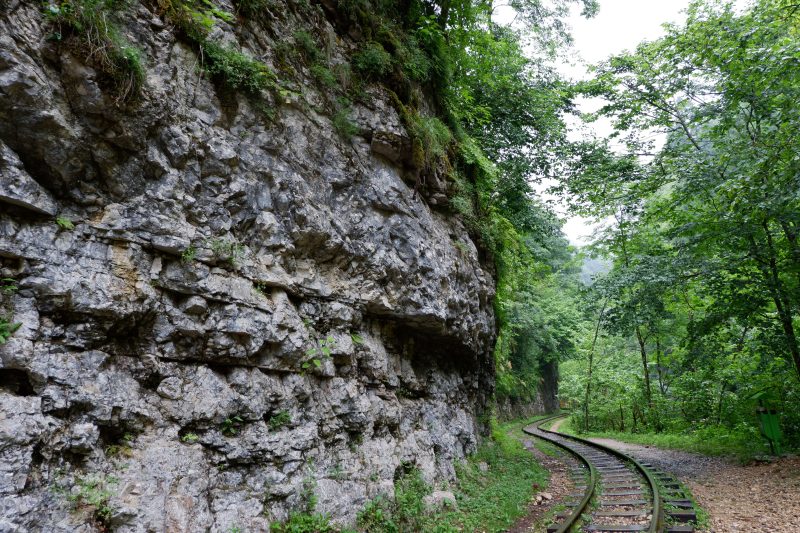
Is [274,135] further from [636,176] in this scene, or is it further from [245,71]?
[636,176]

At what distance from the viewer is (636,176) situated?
50.0 ft

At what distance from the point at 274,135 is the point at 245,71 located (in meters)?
0.99

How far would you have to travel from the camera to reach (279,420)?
6.13 m

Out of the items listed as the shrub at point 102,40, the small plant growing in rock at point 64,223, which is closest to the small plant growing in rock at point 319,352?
the small plant growing in rock at point 64,223

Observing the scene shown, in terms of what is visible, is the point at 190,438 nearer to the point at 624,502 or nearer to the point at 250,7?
the point at 250,7

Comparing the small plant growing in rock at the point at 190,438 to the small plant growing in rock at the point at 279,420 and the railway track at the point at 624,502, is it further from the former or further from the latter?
the railway track at the point at 624,502

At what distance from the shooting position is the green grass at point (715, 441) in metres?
12.6

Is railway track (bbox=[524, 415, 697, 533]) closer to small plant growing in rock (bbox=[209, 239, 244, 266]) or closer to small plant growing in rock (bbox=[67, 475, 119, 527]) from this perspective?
small plant growing in rock (bbox=[67, 475, 119, 527])

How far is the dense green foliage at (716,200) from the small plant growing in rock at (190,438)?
434 inches

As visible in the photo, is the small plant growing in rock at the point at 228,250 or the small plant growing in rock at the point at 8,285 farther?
the small plant growing in rock at the point at 228,250

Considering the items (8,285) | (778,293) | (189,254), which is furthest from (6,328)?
(778,293)

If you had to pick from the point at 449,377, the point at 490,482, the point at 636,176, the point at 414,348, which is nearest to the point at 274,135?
the point at 414,348

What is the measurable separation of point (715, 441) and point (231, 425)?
1567cm

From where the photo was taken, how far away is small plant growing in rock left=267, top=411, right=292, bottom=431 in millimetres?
6055
